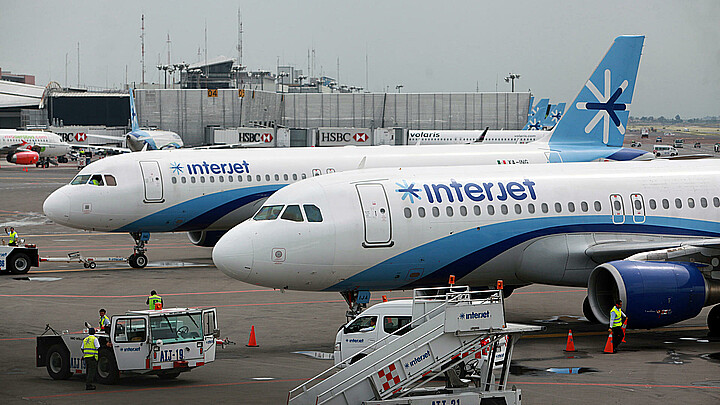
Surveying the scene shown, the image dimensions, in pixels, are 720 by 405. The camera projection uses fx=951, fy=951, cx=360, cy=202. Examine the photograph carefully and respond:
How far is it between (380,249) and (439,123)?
111 m

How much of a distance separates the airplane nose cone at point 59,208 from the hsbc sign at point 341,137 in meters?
56.0

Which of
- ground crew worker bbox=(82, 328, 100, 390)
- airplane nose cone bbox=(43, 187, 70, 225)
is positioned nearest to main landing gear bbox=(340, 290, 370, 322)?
ground crew worker bbox=(82, 328, 100, 390)

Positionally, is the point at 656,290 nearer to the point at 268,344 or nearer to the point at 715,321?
the point at 715,321

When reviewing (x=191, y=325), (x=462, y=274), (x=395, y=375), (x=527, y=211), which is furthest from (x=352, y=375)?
(x=527, y=211)

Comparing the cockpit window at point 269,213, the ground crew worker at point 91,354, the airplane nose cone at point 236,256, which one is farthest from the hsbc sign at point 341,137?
the ground crew worker at point 91,354

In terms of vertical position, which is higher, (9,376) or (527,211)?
(527,211)

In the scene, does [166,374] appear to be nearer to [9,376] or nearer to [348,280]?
[9,376]

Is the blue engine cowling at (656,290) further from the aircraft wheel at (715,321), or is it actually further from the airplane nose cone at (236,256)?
the airplane nose cone at (236,256)

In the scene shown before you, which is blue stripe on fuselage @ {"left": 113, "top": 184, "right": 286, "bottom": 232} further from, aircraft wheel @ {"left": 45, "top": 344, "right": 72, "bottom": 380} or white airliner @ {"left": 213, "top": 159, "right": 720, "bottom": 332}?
aircraft wheel @ {"left": 45, "top": 344, "right": 72, "bottom": 380}

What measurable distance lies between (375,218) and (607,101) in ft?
59.3

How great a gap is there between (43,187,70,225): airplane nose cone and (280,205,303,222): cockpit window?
680 inches

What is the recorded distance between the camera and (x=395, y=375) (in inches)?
696

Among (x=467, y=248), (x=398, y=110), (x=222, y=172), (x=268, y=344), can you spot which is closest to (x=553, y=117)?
(x=398, y=110)

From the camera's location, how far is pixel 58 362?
21.2 meters
